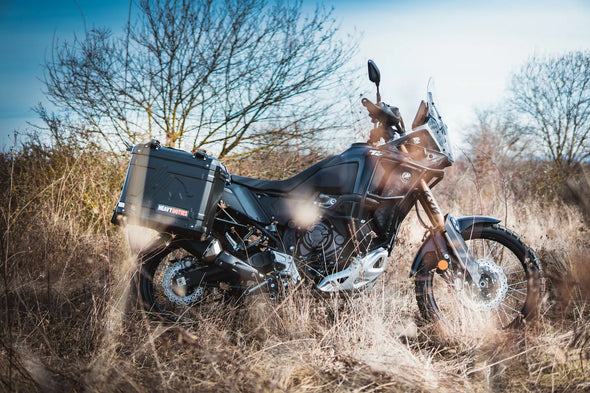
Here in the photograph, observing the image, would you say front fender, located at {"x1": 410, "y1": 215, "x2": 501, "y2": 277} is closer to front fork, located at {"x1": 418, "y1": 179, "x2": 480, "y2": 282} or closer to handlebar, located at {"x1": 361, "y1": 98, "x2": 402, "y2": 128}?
front fork, located at {"x1": 418, "y1": 179, "x2": 480, "y2": 282}

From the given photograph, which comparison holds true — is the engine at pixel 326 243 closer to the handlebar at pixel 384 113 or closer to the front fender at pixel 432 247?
the front fender at pixel 432 247

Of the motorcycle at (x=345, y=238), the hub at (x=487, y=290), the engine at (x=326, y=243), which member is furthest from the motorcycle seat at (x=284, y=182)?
the hub at (x=487, y=290)

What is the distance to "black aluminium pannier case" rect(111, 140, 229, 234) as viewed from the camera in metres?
2.72

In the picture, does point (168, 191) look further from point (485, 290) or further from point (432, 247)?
point (485, 290)

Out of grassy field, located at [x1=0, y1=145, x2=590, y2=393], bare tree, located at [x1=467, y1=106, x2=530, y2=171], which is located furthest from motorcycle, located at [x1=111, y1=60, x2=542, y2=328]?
bare tree, located at [x1=467, y1=106, x2=530, y2=171]

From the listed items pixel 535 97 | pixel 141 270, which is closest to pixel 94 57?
pixel 141 270

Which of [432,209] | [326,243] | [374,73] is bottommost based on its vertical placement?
[326,243]

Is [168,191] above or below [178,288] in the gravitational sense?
above

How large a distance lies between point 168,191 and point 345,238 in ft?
3.83

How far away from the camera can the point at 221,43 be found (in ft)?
21.2

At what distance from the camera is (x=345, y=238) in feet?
9.77

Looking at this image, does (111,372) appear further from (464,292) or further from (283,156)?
(283,156)

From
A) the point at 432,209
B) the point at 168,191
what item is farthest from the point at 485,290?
the point at 168,191

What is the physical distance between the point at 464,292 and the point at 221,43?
5022 millimetres
